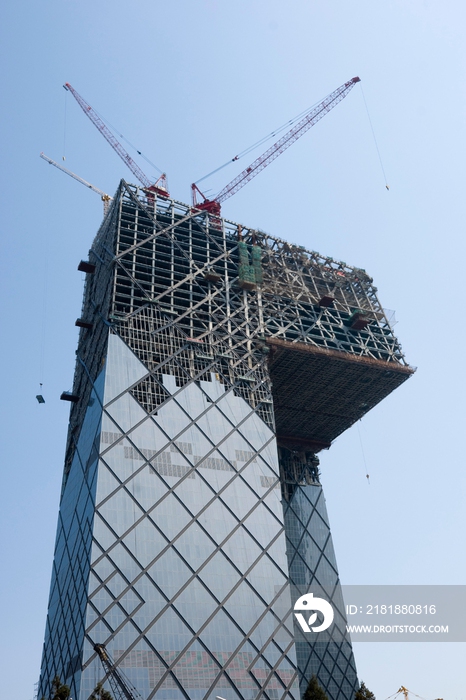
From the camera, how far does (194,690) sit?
6981 centimetres

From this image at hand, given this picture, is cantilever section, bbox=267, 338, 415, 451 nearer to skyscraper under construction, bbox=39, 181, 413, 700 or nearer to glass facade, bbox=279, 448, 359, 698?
skyscraper under construction, bbox=39, 181, 413, 700

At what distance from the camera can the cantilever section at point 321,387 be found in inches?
3935

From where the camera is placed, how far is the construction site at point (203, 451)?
72.1 meters

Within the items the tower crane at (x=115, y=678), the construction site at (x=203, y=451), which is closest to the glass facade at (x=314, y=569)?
the construction site at (x=203, y=451)

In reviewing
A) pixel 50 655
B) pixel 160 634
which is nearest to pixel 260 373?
pixel 160 634

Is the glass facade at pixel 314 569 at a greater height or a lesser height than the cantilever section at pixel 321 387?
lesser

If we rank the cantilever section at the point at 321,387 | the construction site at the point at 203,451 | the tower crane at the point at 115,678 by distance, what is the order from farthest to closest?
the cantilever section at the point at 321,387 < the construction site at the point at 203,451 < the tower crane at the point at 115,678

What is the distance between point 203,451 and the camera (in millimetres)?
84312

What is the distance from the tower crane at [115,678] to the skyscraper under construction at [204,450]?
0.80 metres

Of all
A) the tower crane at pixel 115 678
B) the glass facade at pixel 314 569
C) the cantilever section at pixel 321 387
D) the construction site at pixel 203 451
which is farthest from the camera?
the glass facade at pixel 314 569
